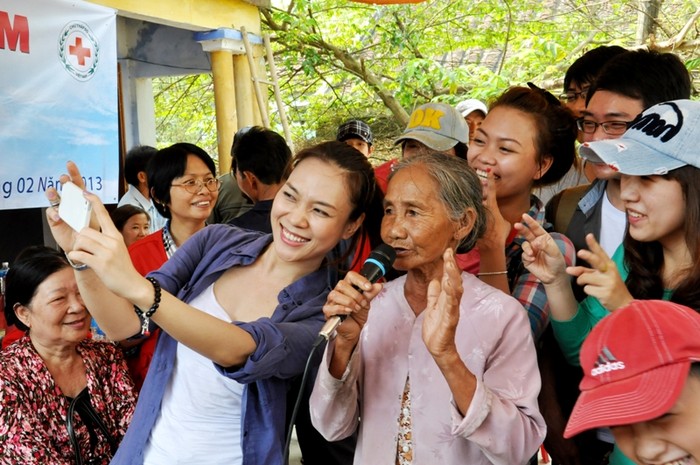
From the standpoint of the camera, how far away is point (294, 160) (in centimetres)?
204

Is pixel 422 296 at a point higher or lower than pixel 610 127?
lower

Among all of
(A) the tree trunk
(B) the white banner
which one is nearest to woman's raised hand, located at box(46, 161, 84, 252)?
(B) the white banner

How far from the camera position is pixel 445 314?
4.69 ft

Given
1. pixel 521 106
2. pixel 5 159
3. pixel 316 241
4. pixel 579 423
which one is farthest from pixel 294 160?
pixel 5 159

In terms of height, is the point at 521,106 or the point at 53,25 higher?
the point at 53,25

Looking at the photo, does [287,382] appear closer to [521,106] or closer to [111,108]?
[521,106]

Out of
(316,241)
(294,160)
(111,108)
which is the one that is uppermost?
(111,108)

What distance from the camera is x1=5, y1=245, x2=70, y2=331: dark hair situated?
8.61ft

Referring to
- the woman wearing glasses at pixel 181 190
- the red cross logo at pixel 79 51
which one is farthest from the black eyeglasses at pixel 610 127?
the red cross logo at pixel 79 51

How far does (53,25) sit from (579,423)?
3621 mm

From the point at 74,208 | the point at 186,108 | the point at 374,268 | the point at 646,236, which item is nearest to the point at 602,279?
the point at 646,236

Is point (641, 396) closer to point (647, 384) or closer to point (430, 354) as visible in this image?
point (647, 384)

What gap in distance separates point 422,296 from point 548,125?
876 mm

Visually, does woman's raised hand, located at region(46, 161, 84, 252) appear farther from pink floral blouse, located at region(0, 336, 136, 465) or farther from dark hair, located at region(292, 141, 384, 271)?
pink floral blouse, located at region(0, 336, 136, 465)
